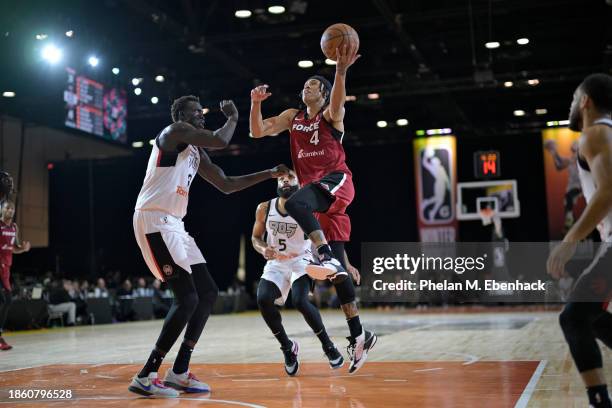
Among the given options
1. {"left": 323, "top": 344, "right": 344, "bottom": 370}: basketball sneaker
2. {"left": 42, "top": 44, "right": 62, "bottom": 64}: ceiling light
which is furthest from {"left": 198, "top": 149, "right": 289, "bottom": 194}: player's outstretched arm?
{"left": 42, "top": 44, "right": 62, "bottom": 64}: ceiling light

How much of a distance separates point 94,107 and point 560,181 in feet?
48.3

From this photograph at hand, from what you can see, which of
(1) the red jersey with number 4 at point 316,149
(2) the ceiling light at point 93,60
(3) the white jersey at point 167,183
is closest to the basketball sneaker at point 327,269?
(1) the red jersey with number 4 at point 316,149

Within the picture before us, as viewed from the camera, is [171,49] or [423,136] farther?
[423,136]

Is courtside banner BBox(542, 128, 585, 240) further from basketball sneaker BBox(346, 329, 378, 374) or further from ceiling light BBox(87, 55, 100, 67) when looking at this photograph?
basketball sneaker BBox(346, 329, 378, 374)

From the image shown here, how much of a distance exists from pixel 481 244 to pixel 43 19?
1646cm

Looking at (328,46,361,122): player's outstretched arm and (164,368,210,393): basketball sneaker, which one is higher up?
(328,46,361,122): player's outstretched arm

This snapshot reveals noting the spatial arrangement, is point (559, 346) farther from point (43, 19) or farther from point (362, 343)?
point (43, 19)

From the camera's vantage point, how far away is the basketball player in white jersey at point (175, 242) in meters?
4.95

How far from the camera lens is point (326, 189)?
5191 millimetres

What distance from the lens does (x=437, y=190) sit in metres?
25.3

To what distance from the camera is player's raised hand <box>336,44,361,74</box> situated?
5.03 meters

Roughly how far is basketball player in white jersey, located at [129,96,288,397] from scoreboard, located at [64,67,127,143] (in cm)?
1230

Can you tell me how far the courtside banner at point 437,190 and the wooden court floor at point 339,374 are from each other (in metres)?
15.0

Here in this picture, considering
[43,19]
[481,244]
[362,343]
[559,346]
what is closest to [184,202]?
[362,343]
